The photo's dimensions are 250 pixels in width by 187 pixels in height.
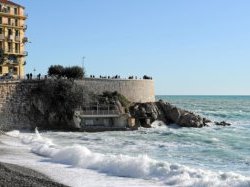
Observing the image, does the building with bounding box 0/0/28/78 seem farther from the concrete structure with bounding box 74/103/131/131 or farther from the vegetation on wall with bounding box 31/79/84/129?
the concrete structure with bounding box 74/103/131/131

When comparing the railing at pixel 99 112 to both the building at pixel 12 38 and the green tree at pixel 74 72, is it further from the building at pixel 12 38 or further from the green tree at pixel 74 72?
the building at pixel 12 38

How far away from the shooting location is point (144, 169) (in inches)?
1141

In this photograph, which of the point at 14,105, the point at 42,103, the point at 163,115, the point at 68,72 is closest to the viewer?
the point at 14,105

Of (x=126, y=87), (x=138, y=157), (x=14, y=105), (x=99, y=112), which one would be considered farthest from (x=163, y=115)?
(x=138, y=157)

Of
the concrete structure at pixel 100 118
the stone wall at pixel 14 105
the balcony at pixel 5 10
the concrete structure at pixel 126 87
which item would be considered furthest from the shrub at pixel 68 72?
the balcony at pixel 5 10

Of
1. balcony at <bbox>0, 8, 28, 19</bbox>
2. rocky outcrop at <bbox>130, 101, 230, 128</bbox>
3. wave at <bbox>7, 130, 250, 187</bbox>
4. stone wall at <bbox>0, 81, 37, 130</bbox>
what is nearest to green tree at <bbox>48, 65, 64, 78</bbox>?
balcony at <bbox>0, 8, 28, 19</bbox>

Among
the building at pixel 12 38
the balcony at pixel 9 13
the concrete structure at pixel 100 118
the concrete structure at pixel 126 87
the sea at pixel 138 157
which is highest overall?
the balcony at pixel 9 13

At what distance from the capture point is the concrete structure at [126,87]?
6009 cm

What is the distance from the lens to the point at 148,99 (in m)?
66.9

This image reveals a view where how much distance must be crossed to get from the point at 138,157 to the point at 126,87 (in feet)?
105

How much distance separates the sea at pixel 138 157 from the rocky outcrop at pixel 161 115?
2.43m

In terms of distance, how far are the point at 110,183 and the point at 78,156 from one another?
764 centimetres

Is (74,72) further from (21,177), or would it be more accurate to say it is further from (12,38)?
(21,177)

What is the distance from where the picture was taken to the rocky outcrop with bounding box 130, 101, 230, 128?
5895 centimetres
